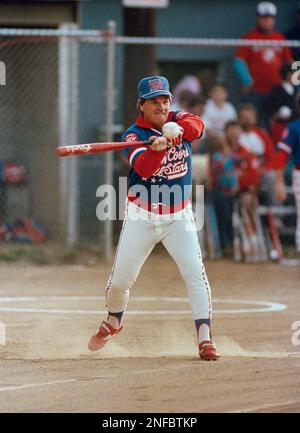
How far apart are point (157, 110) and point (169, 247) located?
3.07ft

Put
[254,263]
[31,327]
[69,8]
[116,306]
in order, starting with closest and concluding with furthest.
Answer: [116,306], [31,327], [254,263], [69,8]

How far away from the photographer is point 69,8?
13.5 m

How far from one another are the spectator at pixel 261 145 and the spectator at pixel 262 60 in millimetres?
505

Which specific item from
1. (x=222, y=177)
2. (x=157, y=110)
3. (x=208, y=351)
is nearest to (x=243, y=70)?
(x=222, y=177)

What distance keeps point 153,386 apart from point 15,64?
804 centimetres

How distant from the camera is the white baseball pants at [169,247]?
278 inches

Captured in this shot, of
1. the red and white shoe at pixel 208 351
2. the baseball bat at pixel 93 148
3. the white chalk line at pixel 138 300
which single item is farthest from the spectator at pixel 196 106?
the red and white shoe at pixel 208 351

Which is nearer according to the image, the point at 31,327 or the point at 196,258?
the point at 196,258

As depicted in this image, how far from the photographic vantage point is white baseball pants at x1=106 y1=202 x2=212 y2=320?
7059 mm

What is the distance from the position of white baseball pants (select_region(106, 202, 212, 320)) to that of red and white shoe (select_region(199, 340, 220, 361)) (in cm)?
20

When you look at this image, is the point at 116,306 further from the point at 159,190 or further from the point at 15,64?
the point at 15,64

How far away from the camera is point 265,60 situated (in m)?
13.4

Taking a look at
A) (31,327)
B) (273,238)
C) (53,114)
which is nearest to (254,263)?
(273,238)

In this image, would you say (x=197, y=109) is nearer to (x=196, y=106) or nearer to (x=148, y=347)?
(x=196, y=106)
